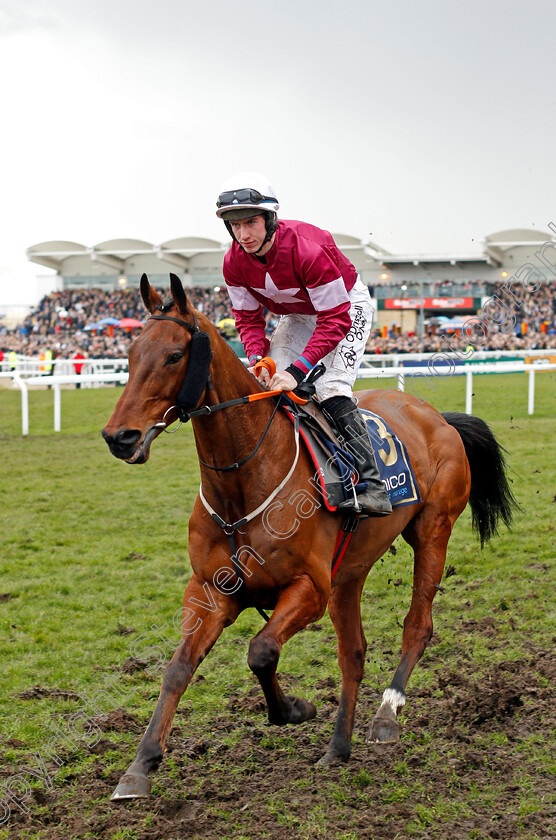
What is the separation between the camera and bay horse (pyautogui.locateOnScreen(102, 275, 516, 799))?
2.80 metres

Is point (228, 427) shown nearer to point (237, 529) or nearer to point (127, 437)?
point (237, 529)

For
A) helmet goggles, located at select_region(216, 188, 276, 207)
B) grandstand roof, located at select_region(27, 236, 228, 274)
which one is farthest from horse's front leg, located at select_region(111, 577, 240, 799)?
grandstand roof, located at select_region(27, 236, 228, 274)

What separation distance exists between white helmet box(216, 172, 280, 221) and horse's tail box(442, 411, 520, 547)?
2.25 metres

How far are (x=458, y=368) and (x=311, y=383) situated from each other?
7.49 meters

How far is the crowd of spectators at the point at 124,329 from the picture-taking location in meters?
25.9

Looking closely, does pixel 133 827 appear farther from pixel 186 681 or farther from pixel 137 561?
pixel 137 561

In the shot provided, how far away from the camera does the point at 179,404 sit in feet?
9.39

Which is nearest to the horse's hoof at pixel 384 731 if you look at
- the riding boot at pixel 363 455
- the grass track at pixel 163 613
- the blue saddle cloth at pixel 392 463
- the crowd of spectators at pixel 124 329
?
the grass track at pixel 163 613

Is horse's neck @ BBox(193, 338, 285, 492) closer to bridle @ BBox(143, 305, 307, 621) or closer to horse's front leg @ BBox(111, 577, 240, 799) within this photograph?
bridle @ BBox(143, 305, 307, 621)

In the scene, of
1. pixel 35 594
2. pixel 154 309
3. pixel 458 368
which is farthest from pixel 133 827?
pixel 458 368

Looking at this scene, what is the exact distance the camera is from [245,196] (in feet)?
10.6

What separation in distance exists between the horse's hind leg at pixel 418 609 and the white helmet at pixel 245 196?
6.34 ft

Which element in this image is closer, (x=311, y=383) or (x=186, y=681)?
(x=186, y=681)

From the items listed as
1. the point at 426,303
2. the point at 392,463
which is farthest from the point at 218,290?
the point at 392,463
